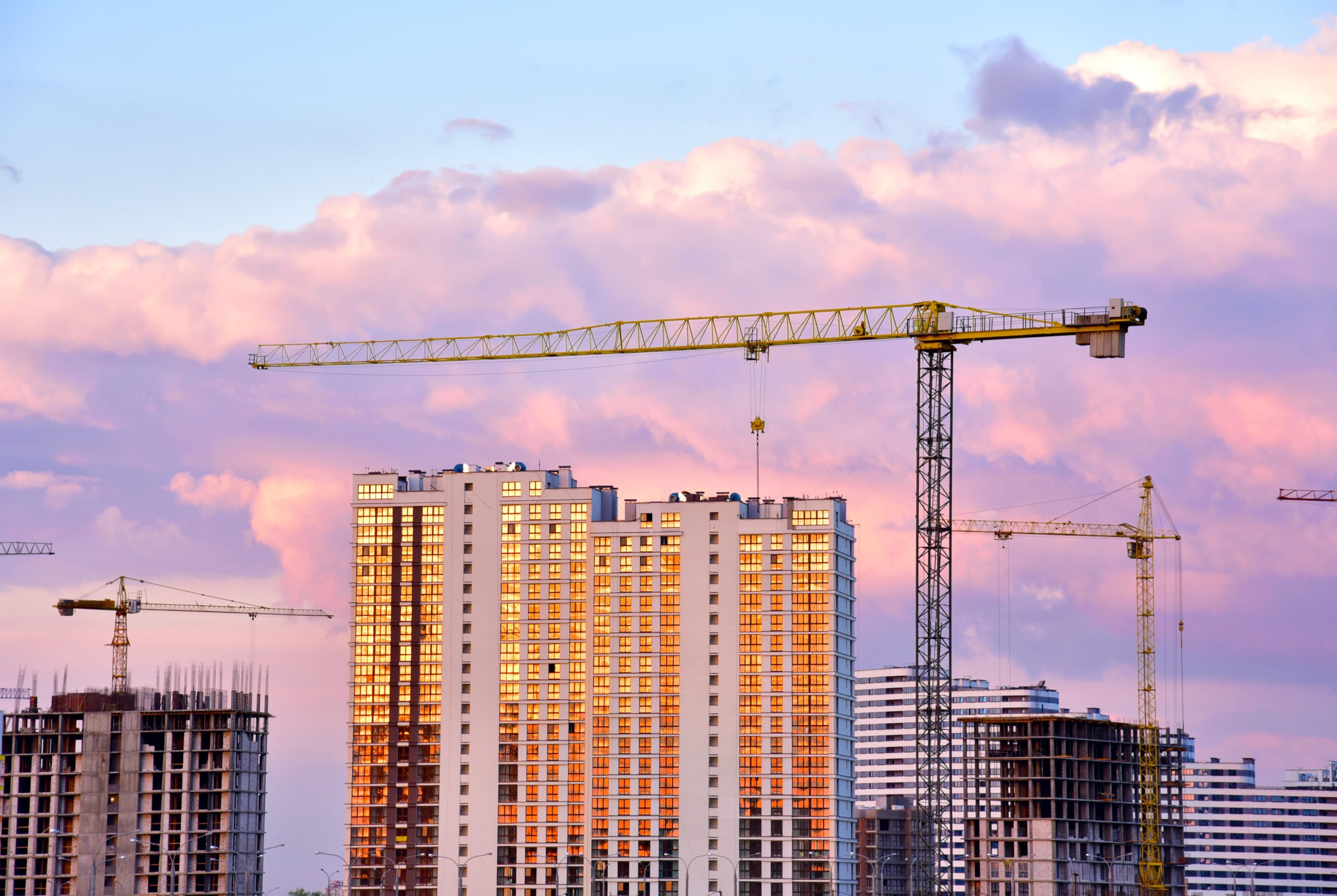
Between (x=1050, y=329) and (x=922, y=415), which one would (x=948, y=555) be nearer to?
(x=922, y=415)

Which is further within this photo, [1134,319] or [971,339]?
[971,339]

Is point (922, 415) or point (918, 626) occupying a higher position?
point (922, 415)

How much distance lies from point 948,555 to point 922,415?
15.4 metres

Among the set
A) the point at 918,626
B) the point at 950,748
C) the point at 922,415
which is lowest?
the point at 950,748

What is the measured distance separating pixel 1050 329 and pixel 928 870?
2174 inches

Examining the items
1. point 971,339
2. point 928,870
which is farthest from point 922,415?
point 928,870

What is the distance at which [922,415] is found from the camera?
185 metres

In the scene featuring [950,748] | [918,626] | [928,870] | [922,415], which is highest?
[922,415]

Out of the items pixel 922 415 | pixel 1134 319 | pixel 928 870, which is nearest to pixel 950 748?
pixel 928 870

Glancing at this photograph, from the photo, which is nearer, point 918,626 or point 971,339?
point 918,626

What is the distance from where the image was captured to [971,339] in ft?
621

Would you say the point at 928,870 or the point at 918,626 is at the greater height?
the point at 918,626

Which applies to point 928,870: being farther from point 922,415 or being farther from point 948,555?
point 922,415

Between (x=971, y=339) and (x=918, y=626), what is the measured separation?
1223 inches
